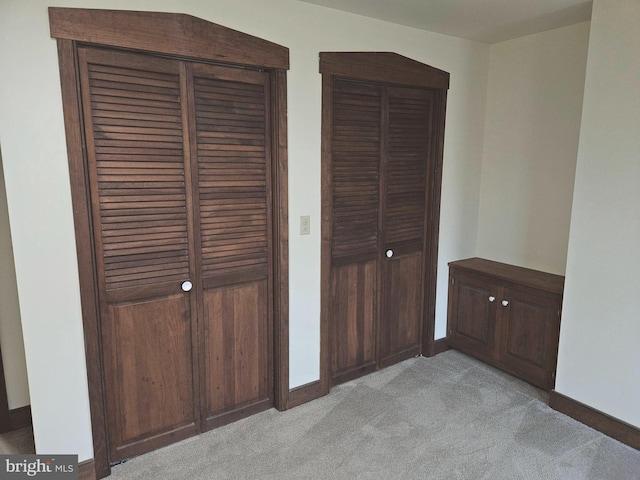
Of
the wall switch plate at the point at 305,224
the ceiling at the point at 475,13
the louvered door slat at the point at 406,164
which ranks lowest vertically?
the wall switch plate at the point at 305,224

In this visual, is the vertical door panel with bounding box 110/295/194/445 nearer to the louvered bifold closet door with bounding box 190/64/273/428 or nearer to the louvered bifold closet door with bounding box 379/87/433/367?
the louvered bifold closet door with bounding box 190/64/273/428

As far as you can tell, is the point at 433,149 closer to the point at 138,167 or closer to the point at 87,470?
the point at 138,167

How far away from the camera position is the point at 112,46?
1.87 metres

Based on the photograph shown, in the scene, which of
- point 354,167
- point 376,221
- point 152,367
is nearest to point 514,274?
point 376,221

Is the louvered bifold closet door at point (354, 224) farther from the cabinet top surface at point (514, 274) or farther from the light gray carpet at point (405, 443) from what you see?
the cabinet top surface at point (514, 274)

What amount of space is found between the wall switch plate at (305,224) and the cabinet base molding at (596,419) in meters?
1.83

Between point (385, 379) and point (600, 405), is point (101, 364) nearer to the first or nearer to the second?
point (385, 379)

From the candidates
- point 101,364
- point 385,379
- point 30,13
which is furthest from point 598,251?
point 30,13

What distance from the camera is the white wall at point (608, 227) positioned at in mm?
2191

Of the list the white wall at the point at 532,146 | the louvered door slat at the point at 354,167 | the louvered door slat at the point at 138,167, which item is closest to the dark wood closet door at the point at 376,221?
the louvered door slat at the point at 354,167

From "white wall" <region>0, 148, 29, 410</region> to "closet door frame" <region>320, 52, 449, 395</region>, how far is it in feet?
5.71

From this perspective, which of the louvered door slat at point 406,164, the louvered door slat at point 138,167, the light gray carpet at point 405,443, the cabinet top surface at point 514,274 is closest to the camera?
the louvered door slat at point 138,167

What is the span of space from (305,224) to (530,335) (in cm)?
170

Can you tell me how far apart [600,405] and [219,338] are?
2.20 metres
